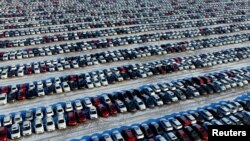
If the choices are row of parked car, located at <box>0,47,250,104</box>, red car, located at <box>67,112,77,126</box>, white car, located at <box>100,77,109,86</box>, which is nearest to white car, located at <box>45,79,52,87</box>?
row of parked car, located at <box>0,47,250,104</box>

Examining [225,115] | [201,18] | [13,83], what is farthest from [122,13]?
[225,115]

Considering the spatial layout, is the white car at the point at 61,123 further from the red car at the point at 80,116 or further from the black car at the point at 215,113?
the black car at the point at 215,113

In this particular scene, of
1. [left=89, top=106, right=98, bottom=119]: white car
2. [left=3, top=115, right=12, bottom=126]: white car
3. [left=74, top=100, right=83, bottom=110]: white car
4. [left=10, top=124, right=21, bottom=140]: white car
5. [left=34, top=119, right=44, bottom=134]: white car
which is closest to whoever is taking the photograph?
[left=10, top=124, right=21, bottom=140]: white car

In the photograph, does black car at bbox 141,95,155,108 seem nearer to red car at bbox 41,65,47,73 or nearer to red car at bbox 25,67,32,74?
red car at bbox 41,65,47,73

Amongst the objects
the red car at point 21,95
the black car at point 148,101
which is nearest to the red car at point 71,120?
the red car at point 21,95

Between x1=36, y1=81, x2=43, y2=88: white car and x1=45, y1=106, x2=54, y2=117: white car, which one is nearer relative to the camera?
x1=45, y1=106, x2=54, y2=117: white car
